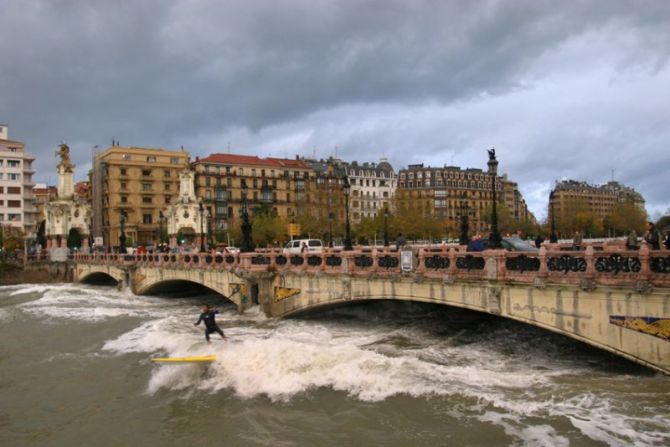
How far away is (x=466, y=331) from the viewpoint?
21.8m

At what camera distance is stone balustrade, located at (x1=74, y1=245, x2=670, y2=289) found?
42.6 feet

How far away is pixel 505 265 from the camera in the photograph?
1599 centimetres

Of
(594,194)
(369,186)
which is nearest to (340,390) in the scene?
(369,186)

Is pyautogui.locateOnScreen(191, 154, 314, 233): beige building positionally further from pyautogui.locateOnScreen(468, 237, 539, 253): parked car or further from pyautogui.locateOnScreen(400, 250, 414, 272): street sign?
pyautogui.locateOnScreen(400, 250, 414, 272): street sign

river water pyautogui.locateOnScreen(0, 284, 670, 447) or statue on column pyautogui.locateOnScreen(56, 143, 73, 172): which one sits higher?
statue on column pyautogui.locateOnScreen(56, 143, 73, 172)

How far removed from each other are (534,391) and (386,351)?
608cm

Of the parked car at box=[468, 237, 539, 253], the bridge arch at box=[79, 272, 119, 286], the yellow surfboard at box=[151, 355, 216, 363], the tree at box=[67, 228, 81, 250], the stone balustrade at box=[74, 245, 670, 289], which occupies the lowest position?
the yellow surfboard at box=[151, 355, 216, 363]

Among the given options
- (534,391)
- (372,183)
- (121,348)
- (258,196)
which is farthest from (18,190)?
(534,391)

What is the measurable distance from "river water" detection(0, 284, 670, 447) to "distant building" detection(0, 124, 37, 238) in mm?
73093

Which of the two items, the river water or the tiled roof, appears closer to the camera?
the river water

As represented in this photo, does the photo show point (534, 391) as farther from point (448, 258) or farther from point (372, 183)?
point (372, 183)

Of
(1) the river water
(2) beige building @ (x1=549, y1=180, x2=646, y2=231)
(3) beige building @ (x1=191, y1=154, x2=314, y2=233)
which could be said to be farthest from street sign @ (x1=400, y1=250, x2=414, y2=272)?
(2) beige building @ (x1=549, y1=180, x2=646, y2=231)

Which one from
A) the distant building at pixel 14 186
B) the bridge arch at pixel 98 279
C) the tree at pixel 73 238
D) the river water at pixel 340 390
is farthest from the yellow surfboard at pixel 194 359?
the distant building at pixel 14 186

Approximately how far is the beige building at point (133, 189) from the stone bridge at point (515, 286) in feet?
229
